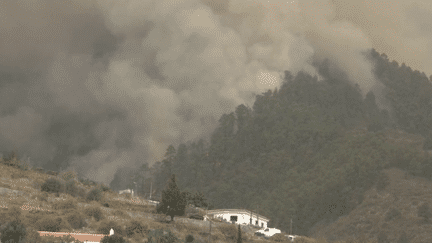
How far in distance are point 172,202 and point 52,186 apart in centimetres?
1916

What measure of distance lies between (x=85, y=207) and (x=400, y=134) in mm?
152390

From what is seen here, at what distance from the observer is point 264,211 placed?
150250mm

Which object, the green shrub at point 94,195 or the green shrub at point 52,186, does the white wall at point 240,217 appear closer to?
the green shrub at point 94,195

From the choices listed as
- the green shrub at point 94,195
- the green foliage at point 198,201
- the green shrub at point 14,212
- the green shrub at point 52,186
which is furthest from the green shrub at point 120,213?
the green foliage at point 198,201

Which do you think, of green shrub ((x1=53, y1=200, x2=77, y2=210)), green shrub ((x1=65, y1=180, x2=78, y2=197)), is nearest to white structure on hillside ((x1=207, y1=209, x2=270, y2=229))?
green shrub ((x1=65, y1=180, x2=78, y2=197))

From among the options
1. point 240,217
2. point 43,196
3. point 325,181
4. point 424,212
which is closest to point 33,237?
point 43,196

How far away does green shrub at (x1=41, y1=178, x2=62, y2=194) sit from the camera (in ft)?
231

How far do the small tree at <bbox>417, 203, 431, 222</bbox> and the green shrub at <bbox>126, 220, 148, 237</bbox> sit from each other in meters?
87.4

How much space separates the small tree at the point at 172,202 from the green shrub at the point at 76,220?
1671cm

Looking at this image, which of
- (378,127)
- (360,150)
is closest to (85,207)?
(360,150)

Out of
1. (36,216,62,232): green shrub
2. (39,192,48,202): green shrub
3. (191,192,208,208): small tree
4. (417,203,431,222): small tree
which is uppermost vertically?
(417,203,431,222): small tree

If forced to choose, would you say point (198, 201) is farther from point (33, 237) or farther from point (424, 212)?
point (33, 237)

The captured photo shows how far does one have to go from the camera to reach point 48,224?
53.9 meters

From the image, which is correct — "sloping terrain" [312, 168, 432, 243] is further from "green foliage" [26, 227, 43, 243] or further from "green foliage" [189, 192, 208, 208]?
"green foliage" [26, 227, 43, 243]
